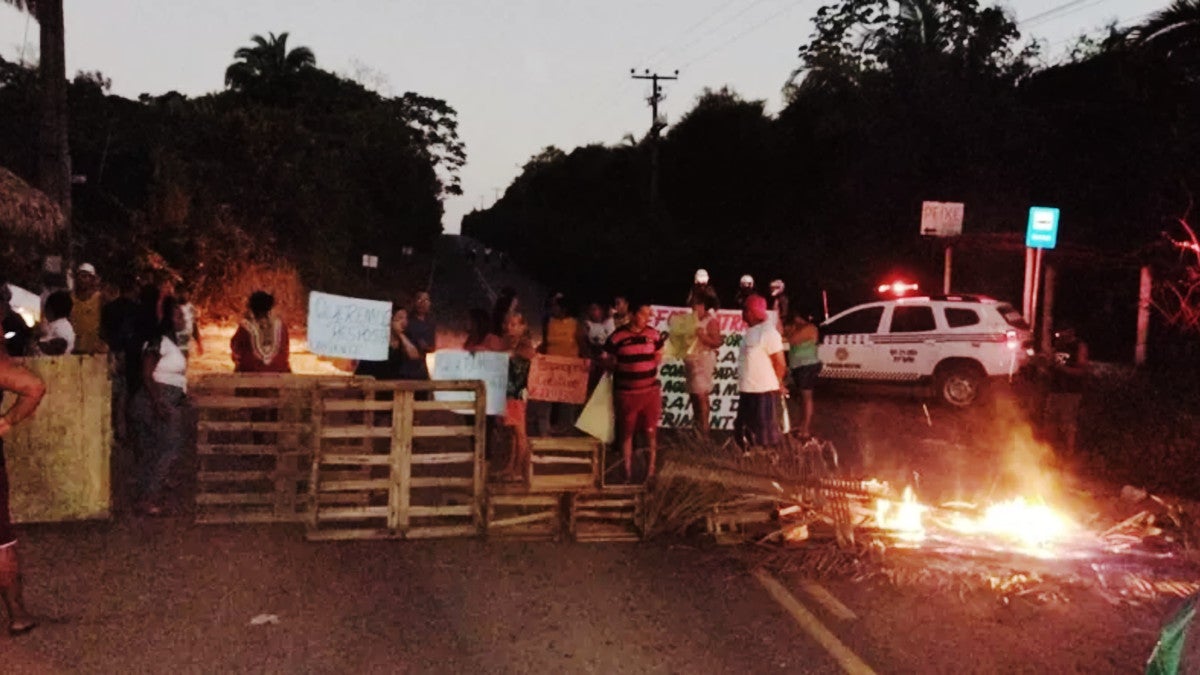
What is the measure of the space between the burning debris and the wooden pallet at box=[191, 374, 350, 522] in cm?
269

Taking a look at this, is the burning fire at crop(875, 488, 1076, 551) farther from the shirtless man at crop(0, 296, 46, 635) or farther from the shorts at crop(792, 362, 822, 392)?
the shirtless man at crop(0, 296, 46, 635)

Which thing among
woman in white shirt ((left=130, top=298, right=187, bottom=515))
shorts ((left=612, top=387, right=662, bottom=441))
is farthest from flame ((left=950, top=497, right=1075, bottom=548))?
woman in white shirt ((left=130, top=298, right=187, bottom=515))

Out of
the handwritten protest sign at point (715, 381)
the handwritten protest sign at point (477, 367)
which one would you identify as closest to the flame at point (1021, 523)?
the handwritten protest sign at point (477, 367)

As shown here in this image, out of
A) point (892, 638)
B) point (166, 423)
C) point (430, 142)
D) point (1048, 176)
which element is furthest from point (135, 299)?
point (430, 142)

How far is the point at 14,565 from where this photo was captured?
6.31 metres

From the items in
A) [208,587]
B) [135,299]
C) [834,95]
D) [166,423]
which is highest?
[834,95]

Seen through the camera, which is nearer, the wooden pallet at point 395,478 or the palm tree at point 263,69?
the wooden pallet at point 395,478

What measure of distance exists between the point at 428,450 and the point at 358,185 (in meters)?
43.3

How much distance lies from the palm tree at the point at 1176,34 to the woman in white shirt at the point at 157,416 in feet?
59.0

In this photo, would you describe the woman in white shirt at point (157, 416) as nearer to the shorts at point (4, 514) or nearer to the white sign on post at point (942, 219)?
the shorts at point (4, 514)

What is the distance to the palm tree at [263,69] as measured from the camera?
6094 cm

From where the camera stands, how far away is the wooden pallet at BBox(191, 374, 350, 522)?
9.20 meters

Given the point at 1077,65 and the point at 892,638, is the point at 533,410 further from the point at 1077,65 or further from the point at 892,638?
the point at 1077,65

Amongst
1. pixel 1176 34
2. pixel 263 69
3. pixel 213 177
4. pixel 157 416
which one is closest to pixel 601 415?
pixel 157 416
